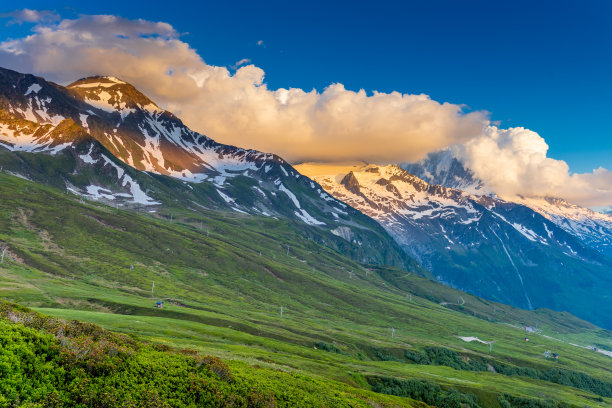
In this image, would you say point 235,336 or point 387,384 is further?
point 235,336

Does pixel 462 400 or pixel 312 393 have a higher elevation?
pixel 312 393

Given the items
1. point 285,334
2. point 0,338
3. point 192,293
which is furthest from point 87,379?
point 192,293

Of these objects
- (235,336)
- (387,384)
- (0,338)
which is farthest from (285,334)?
(0,338)

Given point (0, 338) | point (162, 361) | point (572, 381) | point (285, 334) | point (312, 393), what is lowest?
point (572, 381)

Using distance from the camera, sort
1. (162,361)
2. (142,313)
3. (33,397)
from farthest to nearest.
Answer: (142,313), (162,361), (33,397)

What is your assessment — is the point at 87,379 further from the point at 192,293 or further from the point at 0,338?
the point at 192,293

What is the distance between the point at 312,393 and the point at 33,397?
25.2 metres

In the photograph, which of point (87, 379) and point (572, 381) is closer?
point (87, 379)

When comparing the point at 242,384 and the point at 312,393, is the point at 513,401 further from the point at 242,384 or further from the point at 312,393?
the point at 242,384

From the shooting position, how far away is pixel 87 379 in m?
25.8

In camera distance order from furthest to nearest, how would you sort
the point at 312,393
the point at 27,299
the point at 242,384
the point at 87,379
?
the point at 27,299, the point at 312,393, the point at 242,384, the point at 87,379

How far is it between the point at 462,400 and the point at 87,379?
80.9 m

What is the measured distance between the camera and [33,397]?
23125mm

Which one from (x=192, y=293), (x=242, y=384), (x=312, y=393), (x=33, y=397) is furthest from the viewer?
(x=192, y=293)
